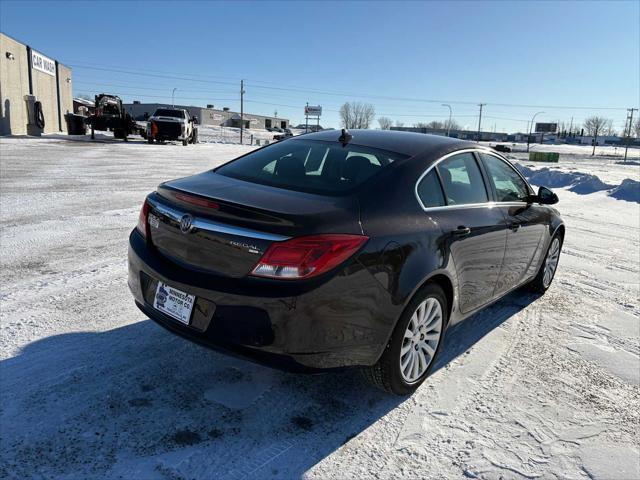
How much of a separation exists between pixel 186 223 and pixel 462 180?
6.88ft

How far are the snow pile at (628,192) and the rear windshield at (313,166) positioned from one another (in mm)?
12612

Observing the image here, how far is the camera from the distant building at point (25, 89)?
99.5 feet

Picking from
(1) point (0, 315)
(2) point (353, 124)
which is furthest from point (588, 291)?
(2) point (353, 124)

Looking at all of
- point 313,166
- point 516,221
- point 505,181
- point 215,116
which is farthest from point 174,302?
point 215,116

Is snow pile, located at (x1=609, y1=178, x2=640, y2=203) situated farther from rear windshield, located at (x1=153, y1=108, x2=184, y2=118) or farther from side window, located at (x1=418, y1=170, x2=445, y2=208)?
rear windshield, located at (x1=153, y1=108, x2=184, y2=118)

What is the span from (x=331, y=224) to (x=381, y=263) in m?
0.37

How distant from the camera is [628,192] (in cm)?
1391

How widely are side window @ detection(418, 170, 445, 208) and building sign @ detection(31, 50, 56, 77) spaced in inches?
1557

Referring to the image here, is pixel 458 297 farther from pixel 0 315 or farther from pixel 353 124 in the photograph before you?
pixel 353 124

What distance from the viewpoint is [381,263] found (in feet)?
8.86

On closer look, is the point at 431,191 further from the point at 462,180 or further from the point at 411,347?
the point at 411,347

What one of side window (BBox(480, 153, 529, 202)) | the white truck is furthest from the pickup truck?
side window (BBox(480, 153, 529, 202))

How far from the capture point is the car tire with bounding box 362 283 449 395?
290 cm

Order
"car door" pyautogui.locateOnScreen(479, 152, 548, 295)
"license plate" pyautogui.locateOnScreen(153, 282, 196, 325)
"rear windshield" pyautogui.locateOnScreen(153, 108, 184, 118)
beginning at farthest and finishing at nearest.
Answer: "rear windshield" pyautogui.locateOnScreen(153, 108, 184, 118) < "car door" pyautogui.locateOnScreen(479, 152, 548, 295) < "license plate" pyautogui.locateOnScreen(153, 282, 196, 325)
